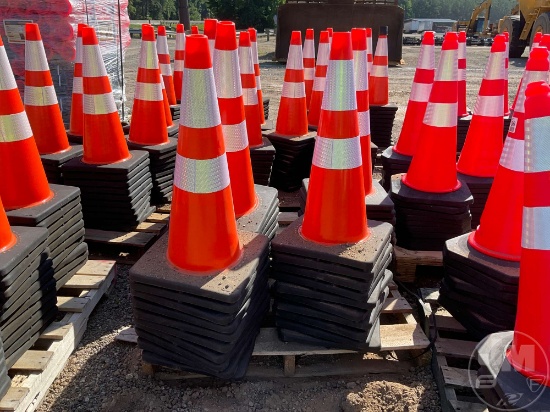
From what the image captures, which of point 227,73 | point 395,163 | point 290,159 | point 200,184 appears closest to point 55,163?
point 227,73

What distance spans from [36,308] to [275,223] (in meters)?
1.76

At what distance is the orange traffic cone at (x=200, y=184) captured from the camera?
97.3 inches

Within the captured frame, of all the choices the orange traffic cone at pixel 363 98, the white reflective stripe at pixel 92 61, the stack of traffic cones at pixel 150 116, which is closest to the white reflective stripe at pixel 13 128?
the white reflective stripe at pixel 92 61

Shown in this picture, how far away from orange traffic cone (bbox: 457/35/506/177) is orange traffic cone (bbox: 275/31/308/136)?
181 cm

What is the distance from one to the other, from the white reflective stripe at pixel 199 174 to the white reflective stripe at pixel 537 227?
59.9 inches

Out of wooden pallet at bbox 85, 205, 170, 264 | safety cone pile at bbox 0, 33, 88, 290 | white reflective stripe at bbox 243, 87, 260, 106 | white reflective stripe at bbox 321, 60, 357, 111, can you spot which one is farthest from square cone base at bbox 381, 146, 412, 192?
safety cone pile at bbox 0, 33, 88, 290

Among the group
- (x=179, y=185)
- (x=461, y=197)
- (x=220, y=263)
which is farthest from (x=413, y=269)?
(x=179, y=185)

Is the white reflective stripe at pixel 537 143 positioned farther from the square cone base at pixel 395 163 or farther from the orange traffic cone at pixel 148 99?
the orange traffic cone at pixel 148 99

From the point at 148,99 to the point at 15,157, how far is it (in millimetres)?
1673

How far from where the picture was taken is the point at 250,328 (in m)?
2.90

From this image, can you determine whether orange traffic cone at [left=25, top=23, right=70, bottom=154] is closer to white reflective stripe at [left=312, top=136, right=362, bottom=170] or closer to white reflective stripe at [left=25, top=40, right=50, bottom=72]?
white reflective stripe at [left=25, top=40, right=50, bottom=72]

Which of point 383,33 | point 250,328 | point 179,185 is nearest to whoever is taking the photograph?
point 179,185

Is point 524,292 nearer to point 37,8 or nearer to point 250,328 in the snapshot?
point 250,328

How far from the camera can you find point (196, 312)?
2574 millimetres
